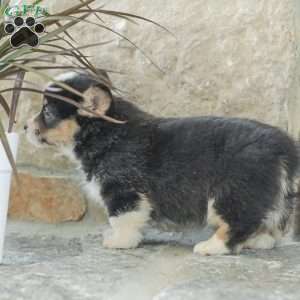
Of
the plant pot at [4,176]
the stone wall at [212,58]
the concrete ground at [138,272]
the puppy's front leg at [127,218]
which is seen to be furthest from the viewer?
the stone wall at [212,58]

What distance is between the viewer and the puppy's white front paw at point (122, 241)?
7.43 feet

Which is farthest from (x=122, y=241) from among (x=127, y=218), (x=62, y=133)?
(x=62, y=133)

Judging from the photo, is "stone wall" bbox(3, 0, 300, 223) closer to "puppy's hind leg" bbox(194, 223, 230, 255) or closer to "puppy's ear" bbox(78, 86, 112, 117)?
"puppy's ear" bbox(78, 86, 112, 117)

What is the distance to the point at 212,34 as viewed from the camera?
97.4 inches

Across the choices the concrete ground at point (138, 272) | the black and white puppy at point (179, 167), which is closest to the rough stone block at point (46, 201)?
the concrete ground at point (138, 272)

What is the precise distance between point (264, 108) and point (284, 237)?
18.1 inches

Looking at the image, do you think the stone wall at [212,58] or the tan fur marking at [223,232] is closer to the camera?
the tan fur marking at [223,232]

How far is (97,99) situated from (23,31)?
1.37ft

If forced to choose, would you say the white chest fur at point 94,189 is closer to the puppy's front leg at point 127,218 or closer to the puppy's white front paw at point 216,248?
the puppy's front leg at point 127,218

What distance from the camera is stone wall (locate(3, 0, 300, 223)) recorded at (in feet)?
8.06

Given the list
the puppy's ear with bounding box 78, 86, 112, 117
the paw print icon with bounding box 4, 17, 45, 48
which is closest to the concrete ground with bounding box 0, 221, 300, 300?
the puppy's ear with bounding box 78, 86, 112, 117

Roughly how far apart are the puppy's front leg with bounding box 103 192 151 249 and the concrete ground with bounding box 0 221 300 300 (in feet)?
0.13

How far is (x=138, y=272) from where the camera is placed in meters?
1.95

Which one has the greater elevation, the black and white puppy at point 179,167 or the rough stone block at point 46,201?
the black and white puppy at point 179,167
